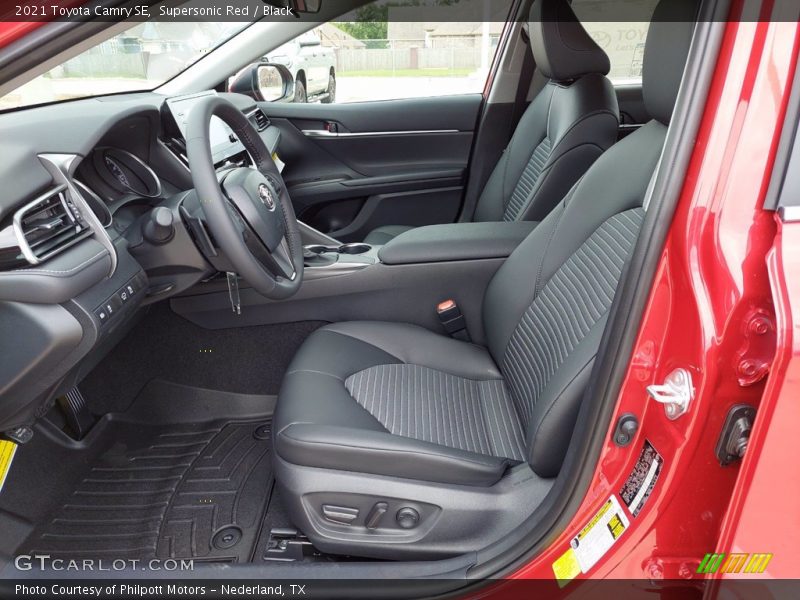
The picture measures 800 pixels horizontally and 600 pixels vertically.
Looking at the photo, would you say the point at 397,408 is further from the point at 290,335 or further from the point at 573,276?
the point at 290,335

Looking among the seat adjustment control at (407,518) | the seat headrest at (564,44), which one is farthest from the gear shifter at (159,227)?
the seat headrest at (564,44)

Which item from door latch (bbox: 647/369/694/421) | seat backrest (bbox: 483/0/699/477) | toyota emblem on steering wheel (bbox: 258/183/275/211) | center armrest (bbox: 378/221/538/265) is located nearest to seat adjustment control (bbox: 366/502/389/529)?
seat backrest (bbox: 483/0/699/477)

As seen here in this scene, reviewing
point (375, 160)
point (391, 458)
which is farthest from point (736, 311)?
point (375, 160)

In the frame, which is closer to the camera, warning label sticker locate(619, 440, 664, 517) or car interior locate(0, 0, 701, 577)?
warning label sticker locate(619, 440, 664, 517)

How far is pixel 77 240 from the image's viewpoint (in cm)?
122

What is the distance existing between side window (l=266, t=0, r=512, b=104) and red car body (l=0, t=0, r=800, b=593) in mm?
1818

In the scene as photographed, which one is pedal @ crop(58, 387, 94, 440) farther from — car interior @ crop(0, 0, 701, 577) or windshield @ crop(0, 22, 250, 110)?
windshield @ crop(0, 22, 250, 110)

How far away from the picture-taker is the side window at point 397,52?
2.53 meters

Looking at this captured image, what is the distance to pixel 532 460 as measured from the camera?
3.91 ft

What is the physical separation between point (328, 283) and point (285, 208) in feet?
0.99

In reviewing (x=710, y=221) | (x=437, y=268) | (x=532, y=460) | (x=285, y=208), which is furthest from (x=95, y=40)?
(x=437, y=268)

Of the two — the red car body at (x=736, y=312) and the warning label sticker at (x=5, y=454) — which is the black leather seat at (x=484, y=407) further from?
the warning label sticker at (x=5, y=454)

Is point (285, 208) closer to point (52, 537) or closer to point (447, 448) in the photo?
point (447, 448)

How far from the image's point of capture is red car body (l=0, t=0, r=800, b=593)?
77cm
